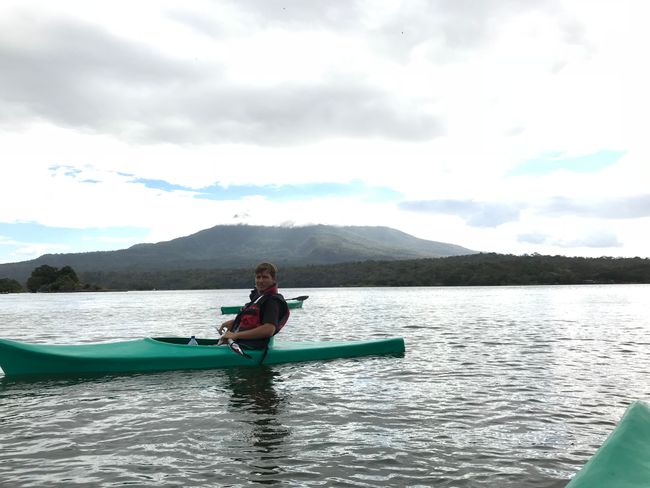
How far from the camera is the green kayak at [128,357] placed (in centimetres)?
1253

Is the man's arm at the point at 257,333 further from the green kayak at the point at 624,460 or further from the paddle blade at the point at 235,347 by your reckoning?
the green kayak at the point at 624,460

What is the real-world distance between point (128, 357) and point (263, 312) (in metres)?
3.58

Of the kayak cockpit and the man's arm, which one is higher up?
the man's arm

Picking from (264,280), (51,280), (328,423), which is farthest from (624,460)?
(51,280)

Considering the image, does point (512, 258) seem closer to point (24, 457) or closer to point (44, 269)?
point (44, 269)

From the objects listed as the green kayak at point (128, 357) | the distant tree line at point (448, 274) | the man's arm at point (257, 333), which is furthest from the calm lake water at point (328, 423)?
the distant tree line at point (448, 274)

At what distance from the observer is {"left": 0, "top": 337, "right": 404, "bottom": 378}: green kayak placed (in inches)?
493

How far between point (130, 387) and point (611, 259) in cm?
16522

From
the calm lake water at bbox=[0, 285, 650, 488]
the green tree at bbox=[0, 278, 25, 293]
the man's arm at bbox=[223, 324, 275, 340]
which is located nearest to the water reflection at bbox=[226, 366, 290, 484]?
the calm lake water at bbox=[0, 285, 650, 488]

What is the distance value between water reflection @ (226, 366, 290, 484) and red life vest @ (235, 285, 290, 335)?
4.00 feet

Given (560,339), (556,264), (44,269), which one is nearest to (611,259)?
(556,264)

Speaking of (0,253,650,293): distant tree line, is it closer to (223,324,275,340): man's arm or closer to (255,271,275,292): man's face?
(223,324,275,340): man's arm

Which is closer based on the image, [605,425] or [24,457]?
[24,457]

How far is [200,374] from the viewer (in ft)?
42.2
